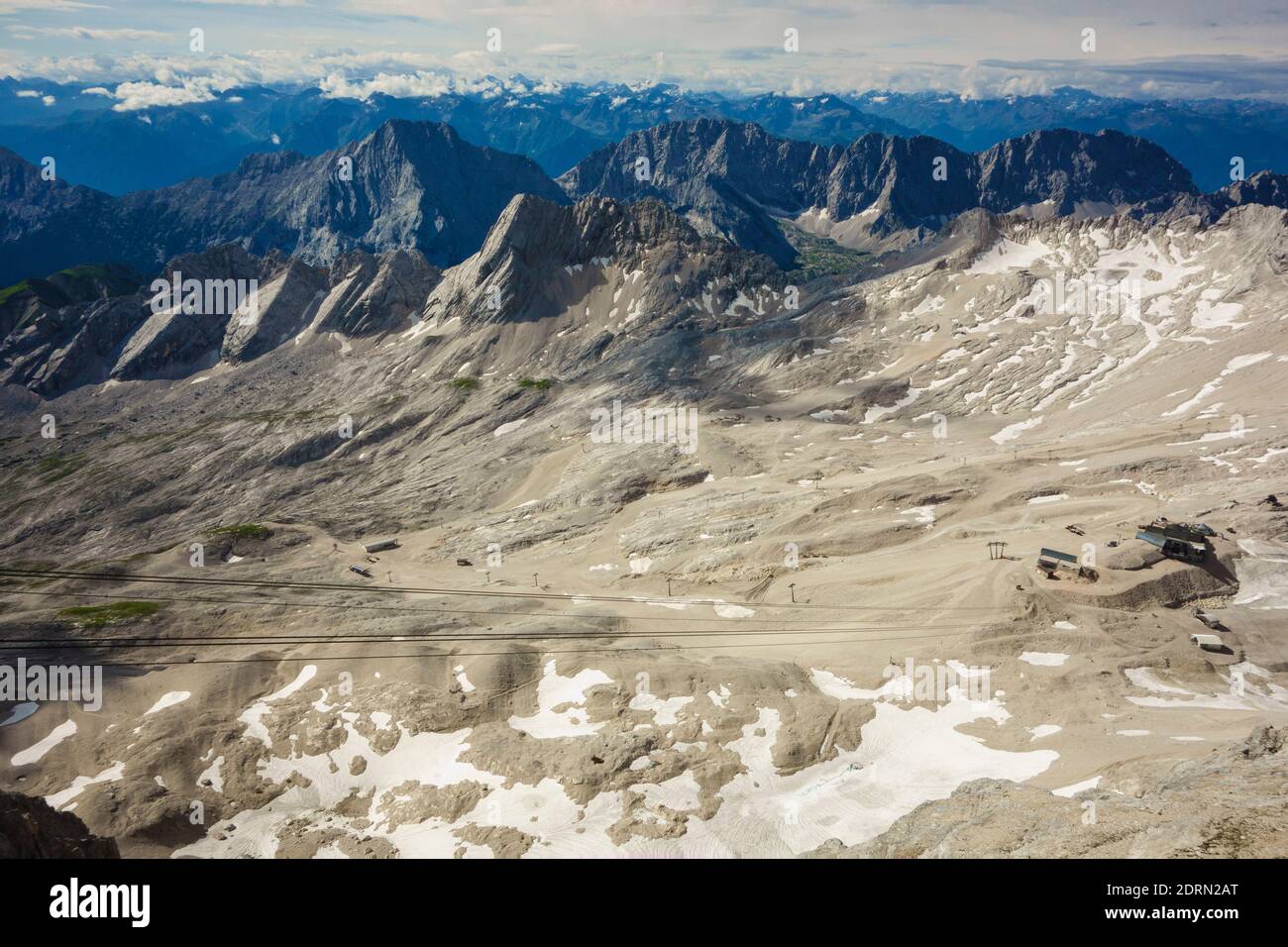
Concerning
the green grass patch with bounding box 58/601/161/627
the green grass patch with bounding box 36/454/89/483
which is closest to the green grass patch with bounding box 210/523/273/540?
the green grass patch with bounding box 58/601/161/627

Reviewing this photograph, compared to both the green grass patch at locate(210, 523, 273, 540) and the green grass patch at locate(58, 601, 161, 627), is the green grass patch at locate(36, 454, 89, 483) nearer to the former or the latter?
the green grass patch at locate(210, 523, 273, 540)

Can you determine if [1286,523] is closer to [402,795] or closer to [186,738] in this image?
[402,795]

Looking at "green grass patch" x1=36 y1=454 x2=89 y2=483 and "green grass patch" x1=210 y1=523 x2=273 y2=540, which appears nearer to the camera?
"green grass patch" x1=210 y1=523 x2=273 y2=540

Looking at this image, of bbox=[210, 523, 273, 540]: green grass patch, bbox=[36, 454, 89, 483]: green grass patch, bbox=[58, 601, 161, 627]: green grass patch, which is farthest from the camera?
bbox=[36, 454, 89, 483]: green grass patch

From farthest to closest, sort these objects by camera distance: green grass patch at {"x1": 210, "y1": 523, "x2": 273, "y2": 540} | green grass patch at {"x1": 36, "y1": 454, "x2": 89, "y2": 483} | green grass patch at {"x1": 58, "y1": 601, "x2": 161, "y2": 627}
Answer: green grass patch at {"x1": 36, "y1": 454, "x2": 89, "y2": 483}
green grass patch at {"x1": 210, "y1": 523, "x2": 273, "y2": 540}
green grass patch at {"x1": 58, "y1": 601, "x2": 161, "y2": 627}

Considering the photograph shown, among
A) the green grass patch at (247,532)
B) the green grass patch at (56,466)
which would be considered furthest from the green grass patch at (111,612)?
the green grass patch at (56,466)

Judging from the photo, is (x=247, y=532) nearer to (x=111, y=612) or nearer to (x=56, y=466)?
(x=111, y=612)
